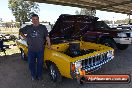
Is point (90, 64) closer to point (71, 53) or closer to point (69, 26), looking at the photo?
point (71, 53)

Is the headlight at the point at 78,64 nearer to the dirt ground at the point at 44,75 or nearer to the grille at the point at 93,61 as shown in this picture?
the grille at the point at 93,61

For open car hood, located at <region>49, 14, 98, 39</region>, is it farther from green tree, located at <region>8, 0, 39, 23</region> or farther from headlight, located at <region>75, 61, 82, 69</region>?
green tree, located at <region>8, 0, 39, 23</region>

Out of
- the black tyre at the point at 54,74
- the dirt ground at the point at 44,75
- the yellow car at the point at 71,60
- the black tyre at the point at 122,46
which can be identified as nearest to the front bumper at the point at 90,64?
the yellow car at the point at 71,60

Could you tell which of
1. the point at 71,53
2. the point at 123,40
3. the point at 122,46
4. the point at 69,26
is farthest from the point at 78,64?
the point at 122,46

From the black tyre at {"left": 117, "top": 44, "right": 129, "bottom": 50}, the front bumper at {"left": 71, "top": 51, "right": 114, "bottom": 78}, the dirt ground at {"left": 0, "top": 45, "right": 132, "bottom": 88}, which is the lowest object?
the dirt ground at {"left": 0, "top": 45, "right": 132, "bottom": 88}

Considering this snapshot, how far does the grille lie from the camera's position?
5.75m

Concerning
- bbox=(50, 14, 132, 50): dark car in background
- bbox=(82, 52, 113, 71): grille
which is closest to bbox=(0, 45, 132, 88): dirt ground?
bbox=(82, 52, 113, 71): grille

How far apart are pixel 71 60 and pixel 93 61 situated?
0.94 m

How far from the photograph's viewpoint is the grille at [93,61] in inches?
227

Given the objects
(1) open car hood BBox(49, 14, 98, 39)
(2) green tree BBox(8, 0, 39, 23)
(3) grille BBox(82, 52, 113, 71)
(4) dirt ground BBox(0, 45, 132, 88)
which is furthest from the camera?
(2) green tree BBox(8, 0, 39, 23)

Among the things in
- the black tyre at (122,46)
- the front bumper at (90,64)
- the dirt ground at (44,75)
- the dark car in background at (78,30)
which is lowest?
the dirt ground at (44,75)

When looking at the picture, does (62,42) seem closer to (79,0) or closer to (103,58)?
(103,58)

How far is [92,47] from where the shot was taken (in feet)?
23.8

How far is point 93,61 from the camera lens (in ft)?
19.8
